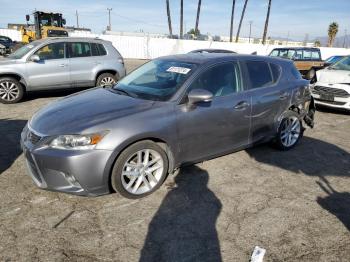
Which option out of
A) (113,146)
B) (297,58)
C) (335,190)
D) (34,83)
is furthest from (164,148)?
(297,58)

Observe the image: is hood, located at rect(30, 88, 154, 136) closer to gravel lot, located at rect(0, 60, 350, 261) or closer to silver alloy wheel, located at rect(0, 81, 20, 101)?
gravel lot, located at rect(0, 60, 350, 261)

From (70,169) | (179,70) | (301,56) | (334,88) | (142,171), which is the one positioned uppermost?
(179,70)

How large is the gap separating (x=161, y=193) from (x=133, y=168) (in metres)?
0.49

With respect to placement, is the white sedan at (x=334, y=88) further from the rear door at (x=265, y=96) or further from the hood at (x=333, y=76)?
the rear door at (x=265, y=96)

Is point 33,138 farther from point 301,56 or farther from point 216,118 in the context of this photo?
point 301,56

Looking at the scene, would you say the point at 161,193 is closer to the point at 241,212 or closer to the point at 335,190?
the point at 241,212

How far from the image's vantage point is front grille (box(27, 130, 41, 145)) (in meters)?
3.42

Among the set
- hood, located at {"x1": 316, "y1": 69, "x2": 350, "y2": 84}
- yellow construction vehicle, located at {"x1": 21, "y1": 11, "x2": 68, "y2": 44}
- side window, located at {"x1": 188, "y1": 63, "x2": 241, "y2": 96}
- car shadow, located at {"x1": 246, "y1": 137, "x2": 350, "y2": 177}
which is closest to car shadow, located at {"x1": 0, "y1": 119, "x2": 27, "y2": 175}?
side window, located at {"x1": 188, "y1": 63, "x2": 241, "y2": 96}

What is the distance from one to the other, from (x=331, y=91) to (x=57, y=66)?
720 centimetres

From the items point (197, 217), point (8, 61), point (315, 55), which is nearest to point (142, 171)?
point (197, 217)

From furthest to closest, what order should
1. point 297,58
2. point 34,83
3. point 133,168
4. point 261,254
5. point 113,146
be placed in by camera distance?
point 297,58, point 34,83, point 133,168, point 113,146, point 261,254

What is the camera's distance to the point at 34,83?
8.33m

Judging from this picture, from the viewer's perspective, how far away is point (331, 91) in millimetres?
8250

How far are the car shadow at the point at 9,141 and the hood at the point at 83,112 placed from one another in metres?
1.16
